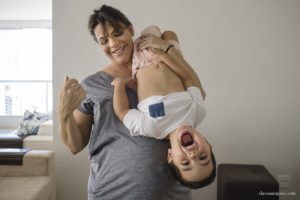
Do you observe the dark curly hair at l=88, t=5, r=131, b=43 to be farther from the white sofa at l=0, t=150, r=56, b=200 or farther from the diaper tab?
the white sofa at l=0, t=150, r=56, b=200

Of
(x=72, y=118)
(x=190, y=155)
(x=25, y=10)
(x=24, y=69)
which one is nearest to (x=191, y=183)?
(x=190, y=155)

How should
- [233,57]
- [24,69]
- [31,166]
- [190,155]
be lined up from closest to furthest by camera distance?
[190,155], [31,166], [233,57], [24,69]

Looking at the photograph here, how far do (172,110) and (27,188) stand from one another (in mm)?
1680

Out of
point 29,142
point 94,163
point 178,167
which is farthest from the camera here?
point 29,142

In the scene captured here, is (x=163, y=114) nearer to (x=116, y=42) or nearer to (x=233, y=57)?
(x=116, y=42)

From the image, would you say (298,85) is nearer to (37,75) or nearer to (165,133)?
(165,133)

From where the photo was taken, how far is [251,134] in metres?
2.35

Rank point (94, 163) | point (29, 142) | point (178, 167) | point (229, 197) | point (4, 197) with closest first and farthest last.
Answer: point (178, 167), point (94, 163), point (4, 197), point (229, 197), point (29, 142)

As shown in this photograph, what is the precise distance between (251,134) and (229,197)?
2.35 ft

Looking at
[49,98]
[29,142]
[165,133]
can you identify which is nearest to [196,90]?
[165,133]

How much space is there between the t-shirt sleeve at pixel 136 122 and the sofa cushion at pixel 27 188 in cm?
143

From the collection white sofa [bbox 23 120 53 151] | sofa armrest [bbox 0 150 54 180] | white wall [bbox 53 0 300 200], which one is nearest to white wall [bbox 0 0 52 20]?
white wall [bbox 53 0 300 200]

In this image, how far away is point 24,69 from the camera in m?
4.51

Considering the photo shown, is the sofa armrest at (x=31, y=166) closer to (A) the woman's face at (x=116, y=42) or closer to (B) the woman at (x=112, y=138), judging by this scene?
(B) the woman at (x=112, y=138)
